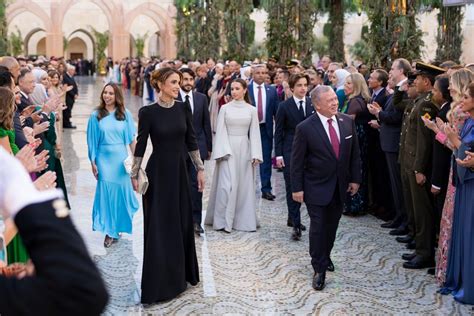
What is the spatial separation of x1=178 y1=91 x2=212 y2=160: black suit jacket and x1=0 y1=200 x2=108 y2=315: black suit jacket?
21.0 ft

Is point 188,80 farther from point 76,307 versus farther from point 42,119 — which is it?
point 76,307

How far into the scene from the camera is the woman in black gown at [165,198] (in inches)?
218

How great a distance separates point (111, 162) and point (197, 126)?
1208mm

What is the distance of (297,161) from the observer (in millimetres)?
5922

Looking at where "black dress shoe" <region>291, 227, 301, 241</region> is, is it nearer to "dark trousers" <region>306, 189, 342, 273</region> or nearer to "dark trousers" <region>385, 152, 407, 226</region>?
"dark trousers" <region>385, 152, 407, 226</region>

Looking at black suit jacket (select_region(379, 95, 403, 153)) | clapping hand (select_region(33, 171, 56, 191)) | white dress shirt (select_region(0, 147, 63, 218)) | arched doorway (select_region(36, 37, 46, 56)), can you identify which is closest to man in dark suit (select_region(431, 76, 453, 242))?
black suit jacket (select_region(379, 95, 403, 153))

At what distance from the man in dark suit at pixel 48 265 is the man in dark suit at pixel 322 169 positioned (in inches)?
179

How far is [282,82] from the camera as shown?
11898mm

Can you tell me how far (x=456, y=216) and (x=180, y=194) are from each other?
2.38 meters

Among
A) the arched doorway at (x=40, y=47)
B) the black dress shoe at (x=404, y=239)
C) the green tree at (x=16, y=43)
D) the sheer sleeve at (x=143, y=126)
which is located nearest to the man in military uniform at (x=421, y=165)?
the black dress shoe at (x=404, y=239)

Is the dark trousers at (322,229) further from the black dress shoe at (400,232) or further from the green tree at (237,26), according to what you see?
the green tree at (237,26)

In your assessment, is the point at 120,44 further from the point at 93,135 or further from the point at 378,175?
the point at 93,135

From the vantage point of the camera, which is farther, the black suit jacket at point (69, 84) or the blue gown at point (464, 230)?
the black suit jacket at point (69, 84)

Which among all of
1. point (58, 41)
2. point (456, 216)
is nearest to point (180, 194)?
point (456, 216)
